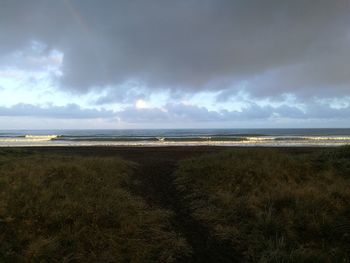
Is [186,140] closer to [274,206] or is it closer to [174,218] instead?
[274,206]

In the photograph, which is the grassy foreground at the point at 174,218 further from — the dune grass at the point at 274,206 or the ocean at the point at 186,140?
the ocean at the point at 186,140

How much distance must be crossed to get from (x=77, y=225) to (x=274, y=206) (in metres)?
5.48

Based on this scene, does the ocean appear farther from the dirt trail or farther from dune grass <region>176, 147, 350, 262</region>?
the dirt trail

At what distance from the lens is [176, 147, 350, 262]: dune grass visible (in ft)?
20.7

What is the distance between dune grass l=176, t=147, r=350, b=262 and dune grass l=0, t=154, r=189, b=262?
4.95 ft

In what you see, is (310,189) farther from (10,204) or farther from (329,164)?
(10,204)

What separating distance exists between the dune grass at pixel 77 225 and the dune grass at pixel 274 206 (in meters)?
1.51

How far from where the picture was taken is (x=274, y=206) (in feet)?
28.7

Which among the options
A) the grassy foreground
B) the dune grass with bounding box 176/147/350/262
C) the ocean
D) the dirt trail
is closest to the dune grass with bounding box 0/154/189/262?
the grassy foreground

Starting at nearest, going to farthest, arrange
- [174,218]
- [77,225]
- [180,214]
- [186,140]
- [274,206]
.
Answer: [77,225]
[174,218]
[274,206]
[180,214]
[186,140]

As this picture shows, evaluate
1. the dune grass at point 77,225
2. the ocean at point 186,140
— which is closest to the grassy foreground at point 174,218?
the dune grass at point 77,225

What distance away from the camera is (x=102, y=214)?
7.85 metres

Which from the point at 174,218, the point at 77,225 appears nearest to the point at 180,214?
the point at 174,218

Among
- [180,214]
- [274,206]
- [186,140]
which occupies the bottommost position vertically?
[180,214]
